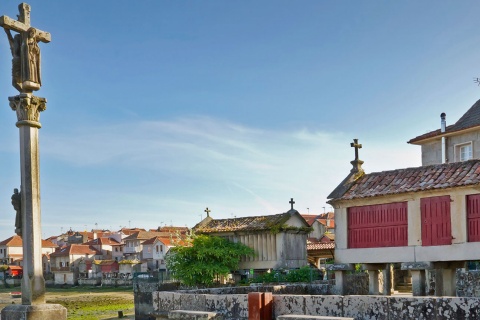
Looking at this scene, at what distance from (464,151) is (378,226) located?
17.9 m

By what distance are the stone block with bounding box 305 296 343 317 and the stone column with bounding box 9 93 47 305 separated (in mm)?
5071

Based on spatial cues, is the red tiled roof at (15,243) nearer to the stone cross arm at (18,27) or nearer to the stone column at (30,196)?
the stone column at (30,196)

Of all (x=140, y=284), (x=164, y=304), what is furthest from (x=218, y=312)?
(x=140, y=284)

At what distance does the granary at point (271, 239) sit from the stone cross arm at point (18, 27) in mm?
15124

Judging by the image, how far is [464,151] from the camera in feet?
100

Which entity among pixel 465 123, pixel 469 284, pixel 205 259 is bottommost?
pixel 469 284

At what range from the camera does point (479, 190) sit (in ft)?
42.4

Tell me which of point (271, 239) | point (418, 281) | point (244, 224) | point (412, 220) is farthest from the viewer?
point (244, 224)

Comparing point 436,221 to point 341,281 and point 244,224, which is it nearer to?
point 341,281

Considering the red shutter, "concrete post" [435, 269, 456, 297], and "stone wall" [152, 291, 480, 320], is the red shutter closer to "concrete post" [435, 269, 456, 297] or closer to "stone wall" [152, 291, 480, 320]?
"concrete post" [435, 269, 456, 297]

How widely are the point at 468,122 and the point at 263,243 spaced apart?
13.5 m

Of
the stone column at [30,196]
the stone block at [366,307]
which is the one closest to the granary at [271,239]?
the stone block at [366,307]

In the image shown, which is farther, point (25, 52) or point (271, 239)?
point (271, 239)

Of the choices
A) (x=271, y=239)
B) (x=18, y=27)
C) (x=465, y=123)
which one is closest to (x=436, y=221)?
(x=18, y=27)
